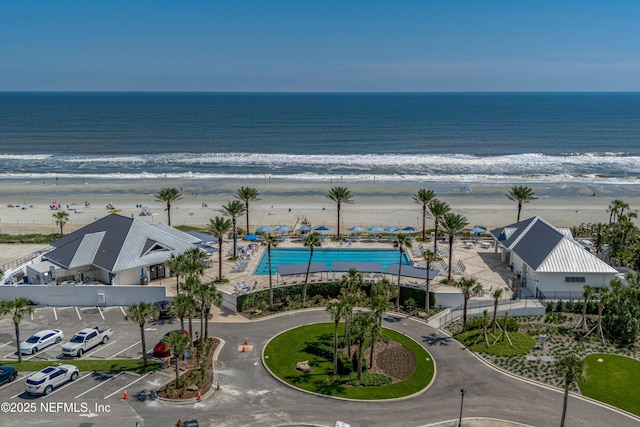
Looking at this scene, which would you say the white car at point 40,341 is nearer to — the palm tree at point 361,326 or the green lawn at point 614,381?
the palm tree at point 361,326

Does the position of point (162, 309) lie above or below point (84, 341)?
above

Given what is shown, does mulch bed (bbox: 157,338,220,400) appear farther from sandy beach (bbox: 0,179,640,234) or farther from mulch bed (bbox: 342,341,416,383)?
sandy beach (bbox: 0,179,640,234)

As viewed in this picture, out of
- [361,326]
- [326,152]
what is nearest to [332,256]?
[361,326]

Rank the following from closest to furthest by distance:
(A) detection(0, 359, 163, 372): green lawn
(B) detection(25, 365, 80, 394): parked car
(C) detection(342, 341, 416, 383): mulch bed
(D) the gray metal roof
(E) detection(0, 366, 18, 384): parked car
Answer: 1. (B) detection(25, 365, 80, 394): parked car
2. (E) detection(0, 366, 18, 384): parked car
3. (A) detection(0, 359, 163, 372): green lawn
4. (C) detection(342, 341, 416, 383): mulch bed
5. (D) the gray metal roof

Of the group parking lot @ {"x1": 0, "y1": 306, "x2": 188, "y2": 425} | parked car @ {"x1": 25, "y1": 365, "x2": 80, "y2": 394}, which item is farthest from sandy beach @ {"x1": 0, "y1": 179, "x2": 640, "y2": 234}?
parked car @ {"x1": 25, "y1": 365, "x2": 80, "y2": 394}

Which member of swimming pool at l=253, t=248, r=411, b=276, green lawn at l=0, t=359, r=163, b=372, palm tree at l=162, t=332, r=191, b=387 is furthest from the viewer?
swimming pool at l=253, t=248, r=411, b=276

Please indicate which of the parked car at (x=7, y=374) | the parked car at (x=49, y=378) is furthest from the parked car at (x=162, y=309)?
the parked car at (x=7, y=374)

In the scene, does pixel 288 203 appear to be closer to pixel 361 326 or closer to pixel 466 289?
pixel 466 289

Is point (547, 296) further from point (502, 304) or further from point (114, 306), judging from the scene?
point (114, 306)
